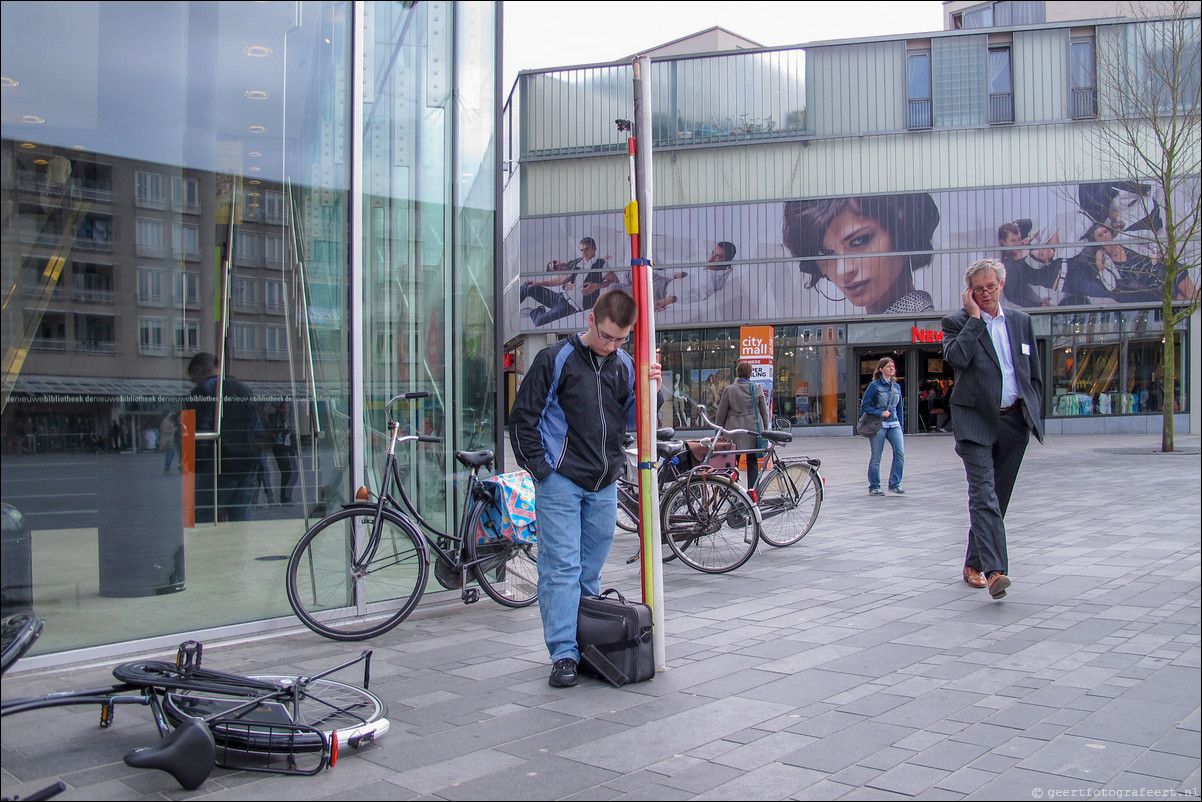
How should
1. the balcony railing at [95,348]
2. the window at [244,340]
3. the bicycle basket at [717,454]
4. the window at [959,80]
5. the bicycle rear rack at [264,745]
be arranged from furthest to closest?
1. the window at [959,80]
2. the bicycle basket at [717,454]
3. the window at [244,340]
4. the balcony railing at [95,348]
5. the bicycle rear rack at [264,745]

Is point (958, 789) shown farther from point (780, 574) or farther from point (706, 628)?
point (780, 574)

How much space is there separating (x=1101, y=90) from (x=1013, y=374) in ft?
81.3

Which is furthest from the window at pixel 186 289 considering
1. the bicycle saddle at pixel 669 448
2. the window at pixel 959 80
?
the window at pixel 959 80

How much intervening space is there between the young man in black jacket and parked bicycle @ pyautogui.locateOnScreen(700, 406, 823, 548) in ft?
12.2

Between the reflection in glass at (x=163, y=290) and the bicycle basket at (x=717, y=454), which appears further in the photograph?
the bicycle basket at (x=717, y=454)

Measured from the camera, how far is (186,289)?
216 inches

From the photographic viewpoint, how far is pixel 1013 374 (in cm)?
588

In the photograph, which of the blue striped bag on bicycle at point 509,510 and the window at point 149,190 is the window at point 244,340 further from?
the blue striped bag on bicycle at point 509,510

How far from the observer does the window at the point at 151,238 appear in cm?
531

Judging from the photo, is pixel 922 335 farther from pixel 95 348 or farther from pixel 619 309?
pixel 95 348

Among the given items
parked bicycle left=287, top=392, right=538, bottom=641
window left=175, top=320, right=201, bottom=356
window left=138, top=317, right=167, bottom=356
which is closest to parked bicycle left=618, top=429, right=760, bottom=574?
parked bicycle left=287, top=392, right=538, bottom=641

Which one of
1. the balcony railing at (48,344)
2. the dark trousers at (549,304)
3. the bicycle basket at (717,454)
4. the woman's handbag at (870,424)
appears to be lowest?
the bicycle basket at (717,454)

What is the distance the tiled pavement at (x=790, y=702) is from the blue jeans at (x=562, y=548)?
0.25 metres

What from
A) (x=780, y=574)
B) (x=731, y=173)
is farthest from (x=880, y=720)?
(x=731, y=173)
